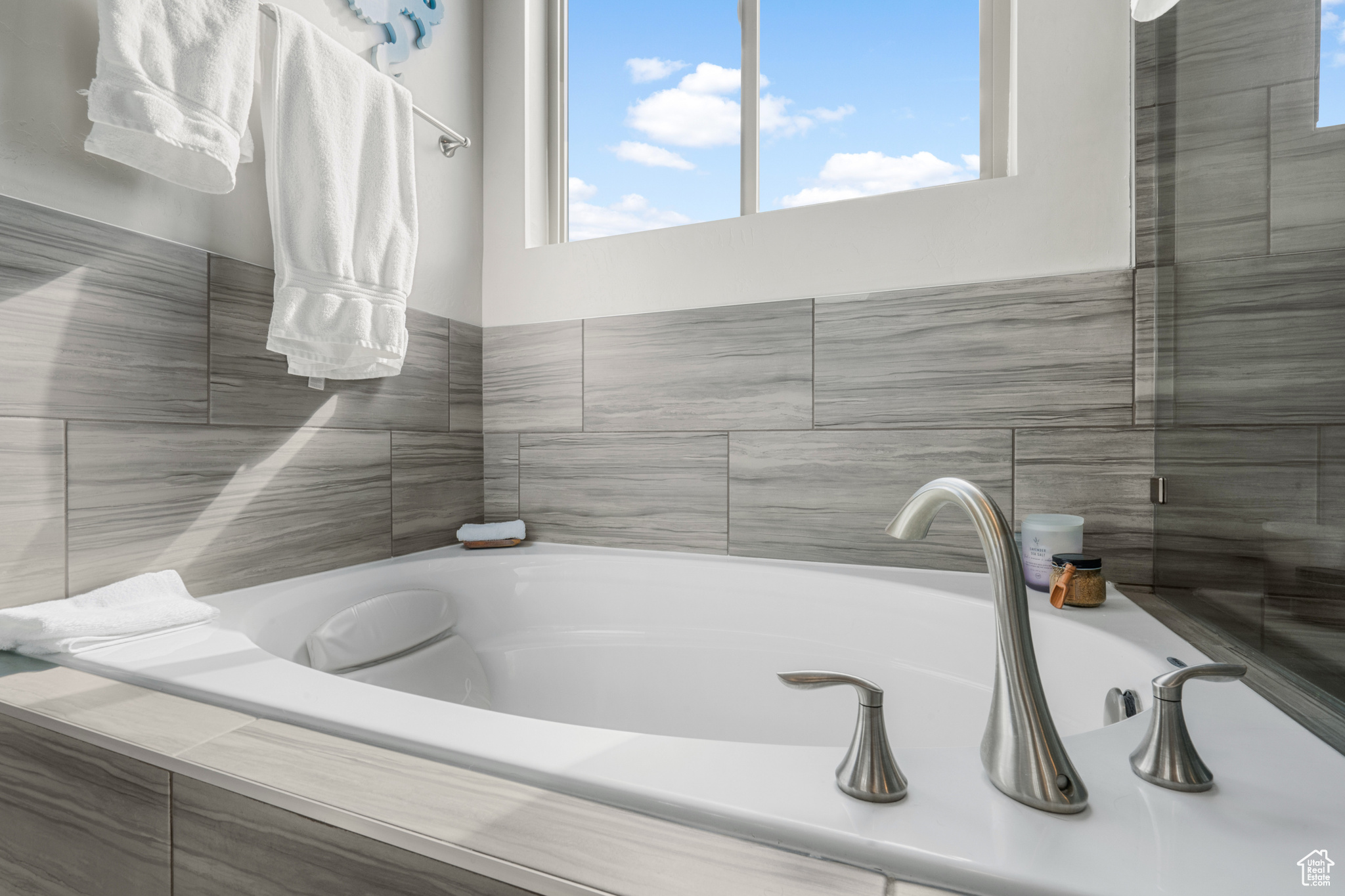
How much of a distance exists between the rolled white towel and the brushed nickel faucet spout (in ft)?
4.27

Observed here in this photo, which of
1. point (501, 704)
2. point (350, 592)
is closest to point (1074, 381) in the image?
point (501, 704)

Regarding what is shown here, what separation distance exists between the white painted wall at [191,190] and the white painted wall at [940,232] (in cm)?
15

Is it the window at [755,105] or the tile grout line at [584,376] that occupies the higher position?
the window at [755,105]

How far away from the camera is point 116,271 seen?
1061 mm

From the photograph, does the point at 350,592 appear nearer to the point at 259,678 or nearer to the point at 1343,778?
the point at 259,678

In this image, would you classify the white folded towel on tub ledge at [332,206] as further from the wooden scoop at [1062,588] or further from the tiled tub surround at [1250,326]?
the tiled tub surround at [1250,326]

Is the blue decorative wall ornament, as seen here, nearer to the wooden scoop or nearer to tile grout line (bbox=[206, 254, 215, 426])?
tile grout line (bbox=[206, 254, 215, 426])

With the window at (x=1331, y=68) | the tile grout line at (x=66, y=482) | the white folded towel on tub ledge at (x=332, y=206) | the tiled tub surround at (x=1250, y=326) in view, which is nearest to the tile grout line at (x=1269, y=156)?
the tiled tub surround at (x=1250, y=326)

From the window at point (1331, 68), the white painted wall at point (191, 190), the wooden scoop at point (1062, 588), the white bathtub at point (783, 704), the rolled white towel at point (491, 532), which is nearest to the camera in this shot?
the white bathtub at point (783, 704)

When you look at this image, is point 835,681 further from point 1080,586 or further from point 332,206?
point 332,206

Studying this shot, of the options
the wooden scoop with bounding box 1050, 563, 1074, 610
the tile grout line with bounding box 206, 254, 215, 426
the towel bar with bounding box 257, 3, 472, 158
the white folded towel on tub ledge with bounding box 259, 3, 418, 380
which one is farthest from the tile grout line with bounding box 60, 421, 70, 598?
the wooden scoop with bounding box 1050, 563, 1074, 610

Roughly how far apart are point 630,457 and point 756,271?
555 millimetres

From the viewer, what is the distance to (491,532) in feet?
5.55

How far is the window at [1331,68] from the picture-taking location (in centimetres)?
75
